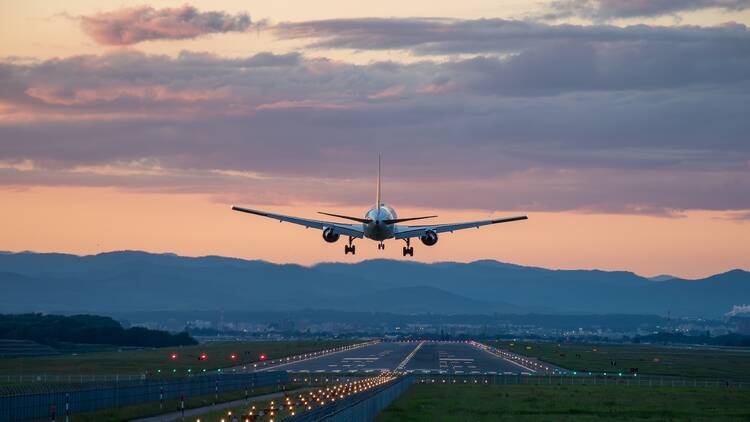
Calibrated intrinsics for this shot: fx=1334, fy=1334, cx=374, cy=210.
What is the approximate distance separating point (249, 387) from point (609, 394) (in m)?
36.5

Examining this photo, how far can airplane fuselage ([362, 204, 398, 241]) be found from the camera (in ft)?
365

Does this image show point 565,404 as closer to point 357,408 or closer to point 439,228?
point 439,228

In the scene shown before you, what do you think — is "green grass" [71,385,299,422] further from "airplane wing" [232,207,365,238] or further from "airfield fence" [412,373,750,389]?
"airfield fence" [412,373,750,389]

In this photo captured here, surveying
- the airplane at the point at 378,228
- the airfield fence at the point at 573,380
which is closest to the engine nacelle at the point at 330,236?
the airplane at the point at 378,228

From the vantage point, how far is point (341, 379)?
155750 mm

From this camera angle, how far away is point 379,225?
364 ft

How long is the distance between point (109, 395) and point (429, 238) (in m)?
31.8

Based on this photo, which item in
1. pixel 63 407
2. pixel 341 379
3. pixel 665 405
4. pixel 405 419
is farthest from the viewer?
pixel 341 379

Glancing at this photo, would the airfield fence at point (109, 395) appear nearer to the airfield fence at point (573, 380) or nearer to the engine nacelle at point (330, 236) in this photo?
the engine nacelle at point (330, 236)

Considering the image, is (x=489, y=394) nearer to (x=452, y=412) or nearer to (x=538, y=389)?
(x=538, y=389)

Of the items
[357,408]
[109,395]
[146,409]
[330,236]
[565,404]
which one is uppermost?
[330,236]

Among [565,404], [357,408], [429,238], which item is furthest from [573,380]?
[357,408]

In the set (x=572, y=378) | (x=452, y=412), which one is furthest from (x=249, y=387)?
(x=572, y=378)

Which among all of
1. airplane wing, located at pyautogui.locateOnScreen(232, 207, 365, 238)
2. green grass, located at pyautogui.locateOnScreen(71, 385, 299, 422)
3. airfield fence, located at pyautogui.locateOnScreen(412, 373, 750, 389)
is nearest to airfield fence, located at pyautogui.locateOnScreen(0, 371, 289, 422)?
green grass, located at pyautogui.locateOnScreen(71, 385, 299, 422)
